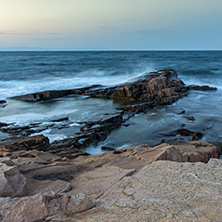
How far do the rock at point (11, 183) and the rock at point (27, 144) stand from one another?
410cm

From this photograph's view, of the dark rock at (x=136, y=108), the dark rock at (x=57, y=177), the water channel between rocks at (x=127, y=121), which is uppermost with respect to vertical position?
the dark rock at (x=57, y=177)

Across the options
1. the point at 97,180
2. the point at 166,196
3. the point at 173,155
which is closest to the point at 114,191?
the point at 97,180

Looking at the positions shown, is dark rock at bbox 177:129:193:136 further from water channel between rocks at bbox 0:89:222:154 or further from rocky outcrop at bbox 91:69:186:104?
rocky outcrop at bbox 91:69:186:104

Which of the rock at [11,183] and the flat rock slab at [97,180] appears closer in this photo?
the rock at [11,183]

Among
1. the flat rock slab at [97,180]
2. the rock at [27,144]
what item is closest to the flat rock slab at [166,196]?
the flat rock slab at [97,180]

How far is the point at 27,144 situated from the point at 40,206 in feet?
19.2

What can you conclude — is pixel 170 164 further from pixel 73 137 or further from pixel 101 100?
pixel 101 100

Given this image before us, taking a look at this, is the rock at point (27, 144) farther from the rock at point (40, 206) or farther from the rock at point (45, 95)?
the rock at point (45, 95)

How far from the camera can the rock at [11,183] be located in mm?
3771

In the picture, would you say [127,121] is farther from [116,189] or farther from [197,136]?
[116,189]

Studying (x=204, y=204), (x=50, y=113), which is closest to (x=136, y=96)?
(x=50, y=113)

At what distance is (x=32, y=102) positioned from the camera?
58.2 ft

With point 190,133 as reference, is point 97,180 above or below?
above

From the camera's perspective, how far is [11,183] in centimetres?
397
